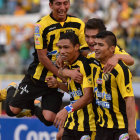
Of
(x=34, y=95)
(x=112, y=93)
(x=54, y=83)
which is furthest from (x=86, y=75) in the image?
(x=34, y=95)

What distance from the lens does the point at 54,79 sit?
7.13 m

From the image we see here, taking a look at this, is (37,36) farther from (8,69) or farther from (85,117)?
(8,69)

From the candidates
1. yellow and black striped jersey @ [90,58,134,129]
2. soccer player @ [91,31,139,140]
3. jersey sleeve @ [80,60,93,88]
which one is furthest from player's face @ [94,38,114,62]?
jersey sleeve @ [80,60,93,88]

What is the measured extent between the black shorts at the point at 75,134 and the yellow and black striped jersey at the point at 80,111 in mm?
54

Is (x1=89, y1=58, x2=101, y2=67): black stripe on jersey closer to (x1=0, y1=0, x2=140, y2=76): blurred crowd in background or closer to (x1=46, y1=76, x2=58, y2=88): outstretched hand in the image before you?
(x1=46, y1=76, x2=58, y2=88): outstretched hand

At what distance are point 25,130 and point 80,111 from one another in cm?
300

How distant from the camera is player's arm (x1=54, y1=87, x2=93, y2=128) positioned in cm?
597

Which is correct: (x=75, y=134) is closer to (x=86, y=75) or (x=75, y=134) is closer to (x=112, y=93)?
(x=86, y=75)

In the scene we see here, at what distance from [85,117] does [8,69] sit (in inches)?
348

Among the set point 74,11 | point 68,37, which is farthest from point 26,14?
point 68,37

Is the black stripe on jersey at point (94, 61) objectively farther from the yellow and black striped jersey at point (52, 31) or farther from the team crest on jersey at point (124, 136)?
the team crest on jersey at point (124, 136)

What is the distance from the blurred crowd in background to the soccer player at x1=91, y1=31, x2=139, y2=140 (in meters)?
8.09

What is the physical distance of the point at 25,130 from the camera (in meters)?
9.20

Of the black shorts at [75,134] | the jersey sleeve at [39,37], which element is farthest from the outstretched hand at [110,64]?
the jersey sleeve at [39,37]
